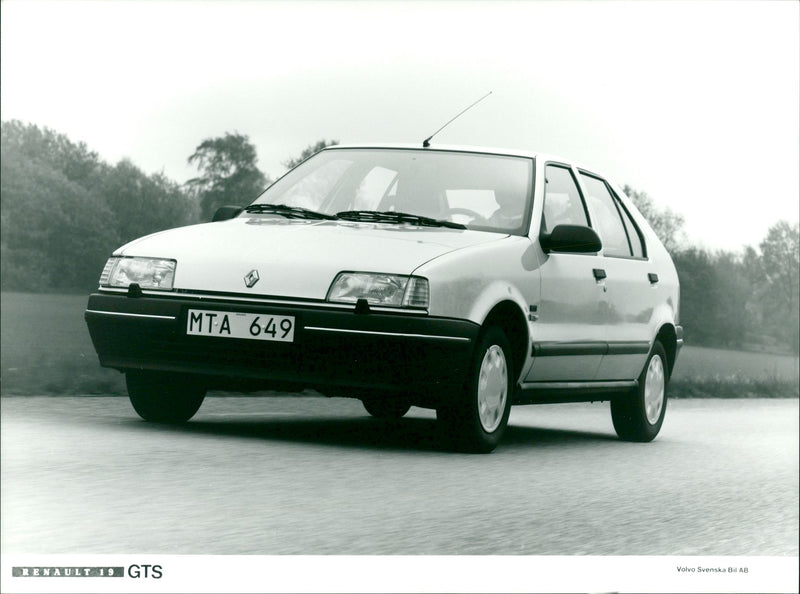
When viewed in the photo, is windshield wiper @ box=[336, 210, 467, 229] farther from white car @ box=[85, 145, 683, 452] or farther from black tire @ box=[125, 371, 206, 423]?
black tire @ box=[125, 371, 206, 423]

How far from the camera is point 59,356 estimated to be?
9727 mm

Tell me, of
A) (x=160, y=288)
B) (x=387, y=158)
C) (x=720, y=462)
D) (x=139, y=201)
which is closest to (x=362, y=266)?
(x=160, y=288)

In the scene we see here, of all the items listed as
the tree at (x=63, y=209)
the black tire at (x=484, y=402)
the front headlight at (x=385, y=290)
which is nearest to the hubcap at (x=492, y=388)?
the black tire at (x=484, y=402)

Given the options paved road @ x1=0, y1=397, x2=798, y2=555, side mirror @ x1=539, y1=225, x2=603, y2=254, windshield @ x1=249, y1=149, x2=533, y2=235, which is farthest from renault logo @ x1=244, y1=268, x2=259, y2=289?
side mirror @ x1=539, y1=225, x2=603, y2=254

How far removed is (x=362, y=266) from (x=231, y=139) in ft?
12.7

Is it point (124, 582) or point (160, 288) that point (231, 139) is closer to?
point (160, 288)

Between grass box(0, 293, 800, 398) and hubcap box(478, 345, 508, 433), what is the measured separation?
2.05 meters

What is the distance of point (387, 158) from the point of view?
8438 mm

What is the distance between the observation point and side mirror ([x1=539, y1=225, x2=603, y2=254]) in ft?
26.0

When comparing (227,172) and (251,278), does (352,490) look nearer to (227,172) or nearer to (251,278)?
(251,278)

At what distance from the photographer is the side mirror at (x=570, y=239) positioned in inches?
313

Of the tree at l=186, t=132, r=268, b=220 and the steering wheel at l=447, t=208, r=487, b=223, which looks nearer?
the steering wheel at l=447, t=208, r=487, b=223

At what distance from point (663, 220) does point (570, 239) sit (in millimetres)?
2676

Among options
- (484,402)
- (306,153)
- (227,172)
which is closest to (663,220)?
(306,153)
